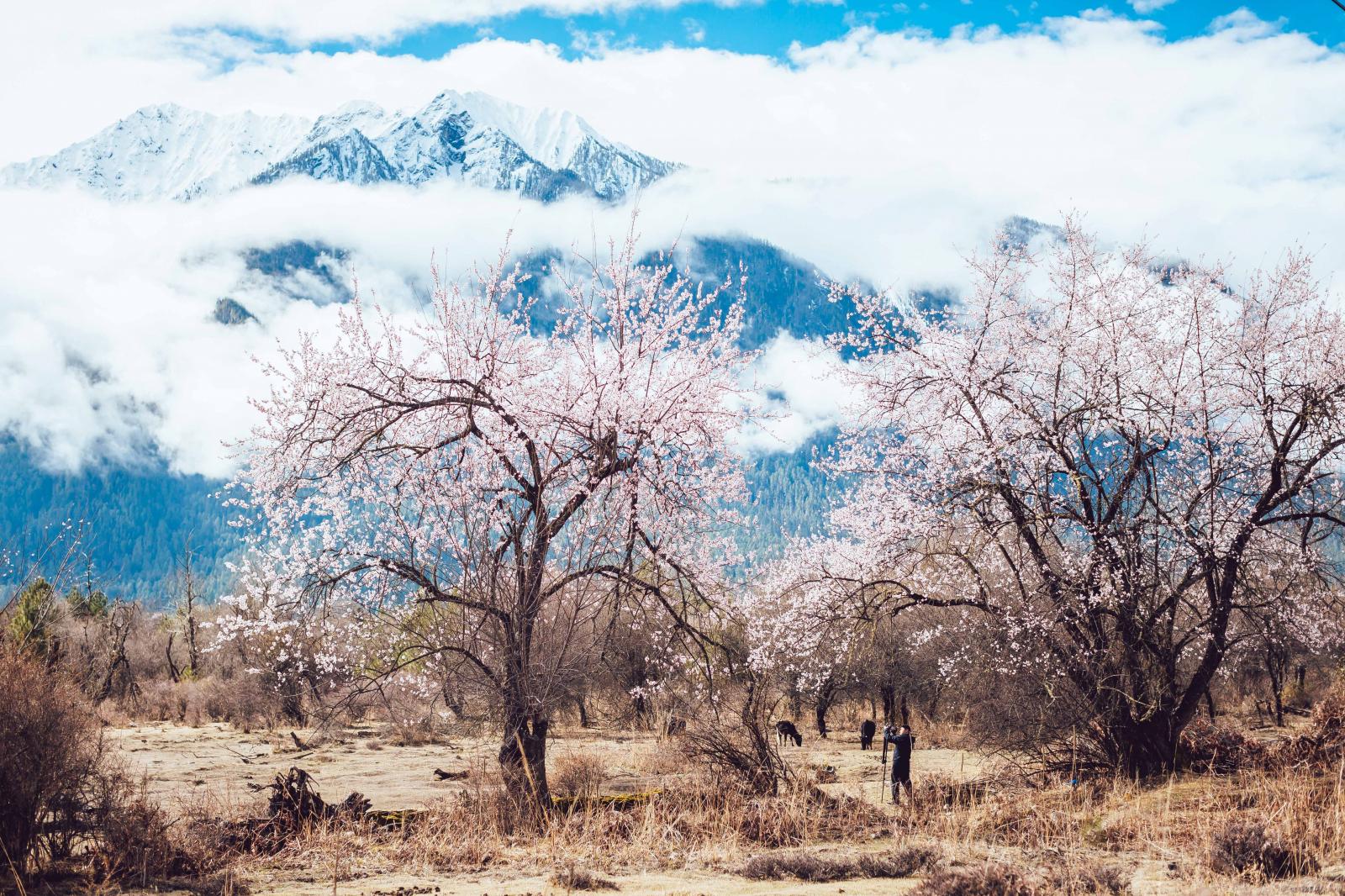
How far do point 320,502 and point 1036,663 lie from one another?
11562 mm

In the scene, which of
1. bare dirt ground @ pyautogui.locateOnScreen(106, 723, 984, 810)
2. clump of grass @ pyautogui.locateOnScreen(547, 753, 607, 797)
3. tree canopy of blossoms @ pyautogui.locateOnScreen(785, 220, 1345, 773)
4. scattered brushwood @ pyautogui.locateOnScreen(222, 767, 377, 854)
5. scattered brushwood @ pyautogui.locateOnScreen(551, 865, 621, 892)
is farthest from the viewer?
bare dirt ground @ pyautogui.locateOnScreen(106, 723, 984, 810)

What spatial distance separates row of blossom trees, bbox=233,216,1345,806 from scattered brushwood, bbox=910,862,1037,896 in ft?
16.6

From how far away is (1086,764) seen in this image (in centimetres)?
1541

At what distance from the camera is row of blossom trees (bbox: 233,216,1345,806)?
42.3 ft

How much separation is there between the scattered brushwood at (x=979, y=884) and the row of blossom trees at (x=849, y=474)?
5062mm

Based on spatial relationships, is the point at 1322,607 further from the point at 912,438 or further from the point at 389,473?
the point at 389,473

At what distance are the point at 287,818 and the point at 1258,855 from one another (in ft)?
35.5

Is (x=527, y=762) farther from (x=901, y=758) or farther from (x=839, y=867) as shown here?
(x=901, y=758)

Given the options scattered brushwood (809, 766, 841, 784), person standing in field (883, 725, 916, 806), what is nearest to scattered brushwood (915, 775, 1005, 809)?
person standing in field (883, 725, 916, 806)

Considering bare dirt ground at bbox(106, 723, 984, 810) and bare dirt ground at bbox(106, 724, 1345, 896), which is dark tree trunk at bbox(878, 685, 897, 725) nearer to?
bare dirt ground at bbox(106, 723, 984, 810)

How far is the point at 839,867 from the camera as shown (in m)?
9.96

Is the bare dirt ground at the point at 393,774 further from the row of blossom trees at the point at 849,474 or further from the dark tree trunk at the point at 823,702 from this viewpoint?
the row of blossom trees at the point at 849,474

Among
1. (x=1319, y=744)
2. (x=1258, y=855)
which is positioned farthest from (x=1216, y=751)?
(x=1258, y=855)

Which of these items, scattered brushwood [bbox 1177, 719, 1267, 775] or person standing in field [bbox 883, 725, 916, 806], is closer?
person standing in field [bbox 883, 725, 916, 806]
